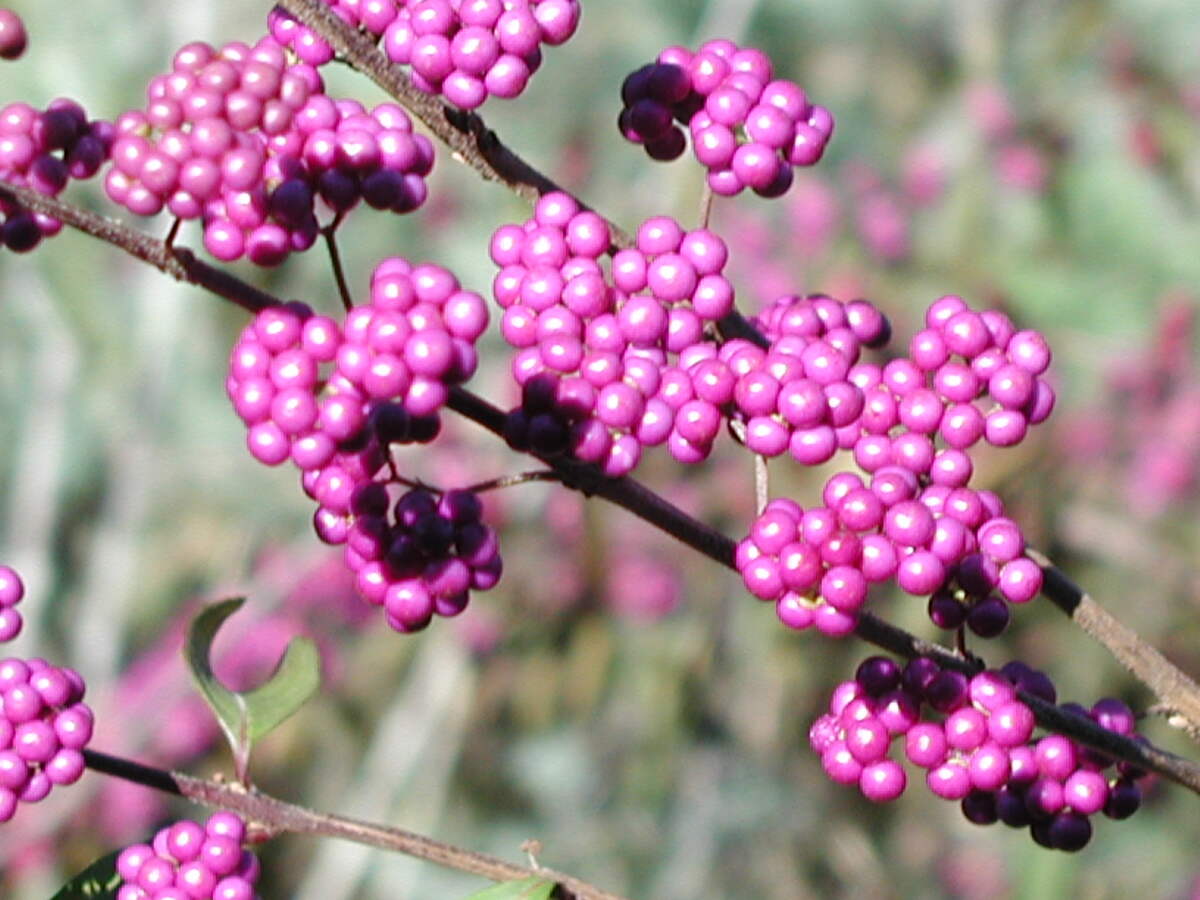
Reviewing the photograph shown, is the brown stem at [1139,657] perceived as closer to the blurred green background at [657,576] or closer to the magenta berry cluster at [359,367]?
the magenta berry cluster at [359,367]

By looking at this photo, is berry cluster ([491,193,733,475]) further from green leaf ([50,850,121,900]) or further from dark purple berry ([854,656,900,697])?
green leaf ([50,850,121,900])

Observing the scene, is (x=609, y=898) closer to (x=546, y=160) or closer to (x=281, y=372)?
(x=281, y=372)

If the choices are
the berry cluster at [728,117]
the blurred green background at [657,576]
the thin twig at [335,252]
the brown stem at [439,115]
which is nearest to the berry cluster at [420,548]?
the thin twig at [335,252]

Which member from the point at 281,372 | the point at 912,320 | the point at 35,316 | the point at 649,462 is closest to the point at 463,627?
the point at 649,462

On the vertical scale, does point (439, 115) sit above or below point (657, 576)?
above

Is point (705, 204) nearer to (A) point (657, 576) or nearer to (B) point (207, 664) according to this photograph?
(B) point (207, 664)

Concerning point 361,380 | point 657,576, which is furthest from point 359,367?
point 657,576

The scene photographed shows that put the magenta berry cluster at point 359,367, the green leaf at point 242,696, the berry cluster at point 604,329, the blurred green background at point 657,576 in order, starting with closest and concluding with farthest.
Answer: the magenta berry cluster at point 359,367, the berry cluster at point 604,329, the green leaf at point 242,696, the blurred green background at point 657,576
